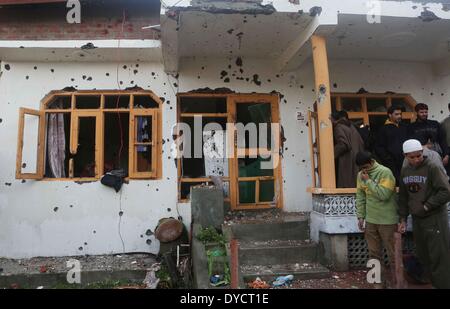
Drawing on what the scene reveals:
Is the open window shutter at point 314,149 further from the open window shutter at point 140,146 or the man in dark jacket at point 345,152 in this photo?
the open window shutter at point 140,146

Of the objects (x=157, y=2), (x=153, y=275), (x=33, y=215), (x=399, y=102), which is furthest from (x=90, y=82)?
(x=399, y=102)

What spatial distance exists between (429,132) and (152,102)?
4.79 m

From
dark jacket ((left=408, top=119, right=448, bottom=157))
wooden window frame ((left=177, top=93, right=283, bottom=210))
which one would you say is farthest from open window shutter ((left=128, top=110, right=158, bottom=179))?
dark jacket ((left=408, top=119, right=448, bottom=157))

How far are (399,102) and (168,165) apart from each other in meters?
4.79

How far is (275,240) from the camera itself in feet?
17.5

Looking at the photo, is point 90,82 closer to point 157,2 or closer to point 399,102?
point 157,2

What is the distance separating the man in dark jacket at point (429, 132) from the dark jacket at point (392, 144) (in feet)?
0.53

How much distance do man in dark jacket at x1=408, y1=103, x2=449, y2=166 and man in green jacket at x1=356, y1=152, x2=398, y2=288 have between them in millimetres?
1869

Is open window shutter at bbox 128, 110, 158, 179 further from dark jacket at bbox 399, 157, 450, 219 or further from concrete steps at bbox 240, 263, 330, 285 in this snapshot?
dark jacket at bbox 399, 157, 450, 219

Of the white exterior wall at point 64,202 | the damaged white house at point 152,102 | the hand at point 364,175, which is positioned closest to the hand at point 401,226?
the hand at point 364,175

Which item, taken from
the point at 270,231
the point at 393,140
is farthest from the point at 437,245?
the point at 270,231

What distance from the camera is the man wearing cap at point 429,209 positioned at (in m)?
3.81

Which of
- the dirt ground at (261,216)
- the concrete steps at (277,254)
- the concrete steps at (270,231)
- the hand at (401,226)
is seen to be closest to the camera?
the hand at (401,226)

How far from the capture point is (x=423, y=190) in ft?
12.8
